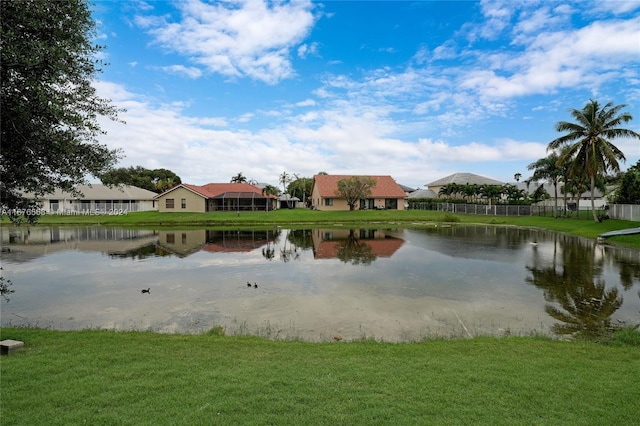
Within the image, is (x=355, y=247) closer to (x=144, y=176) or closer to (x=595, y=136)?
(x=595, y=136)

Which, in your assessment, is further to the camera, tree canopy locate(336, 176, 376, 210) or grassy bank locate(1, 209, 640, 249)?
tree canopy locate(336, 176, 376, 210)

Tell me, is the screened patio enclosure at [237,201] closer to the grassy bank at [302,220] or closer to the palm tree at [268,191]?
the palm tree at [268,191]

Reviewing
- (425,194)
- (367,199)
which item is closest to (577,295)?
(367,199)

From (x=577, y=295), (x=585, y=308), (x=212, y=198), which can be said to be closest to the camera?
(x=585, y=308)

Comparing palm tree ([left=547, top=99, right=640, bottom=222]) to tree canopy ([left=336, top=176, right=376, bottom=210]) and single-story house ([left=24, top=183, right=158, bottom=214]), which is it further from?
single-story house ([left=24, top=183, right=158, bottom=214])

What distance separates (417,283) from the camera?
A: 49.3 feet

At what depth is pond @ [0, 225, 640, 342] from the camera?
10.3m

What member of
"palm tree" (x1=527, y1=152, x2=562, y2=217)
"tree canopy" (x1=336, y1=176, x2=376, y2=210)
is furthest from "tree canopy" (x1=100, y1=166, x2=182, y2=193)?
"palm tree" (x1=527, y1=152, x2=562, y2=217)

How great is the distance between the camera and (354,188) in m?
Result: 57.1

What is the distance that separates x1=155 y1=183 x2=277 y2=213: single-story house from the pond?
3403cm

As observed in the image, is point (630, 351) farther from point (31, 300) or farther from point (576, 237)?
point (576, 237)

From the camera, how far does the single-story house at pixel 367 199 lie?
61625 millimetres

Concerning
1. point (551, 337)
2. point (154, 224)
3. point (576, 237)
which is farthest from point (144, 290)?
point (154, 224)

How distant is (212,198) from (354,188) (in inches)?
894
